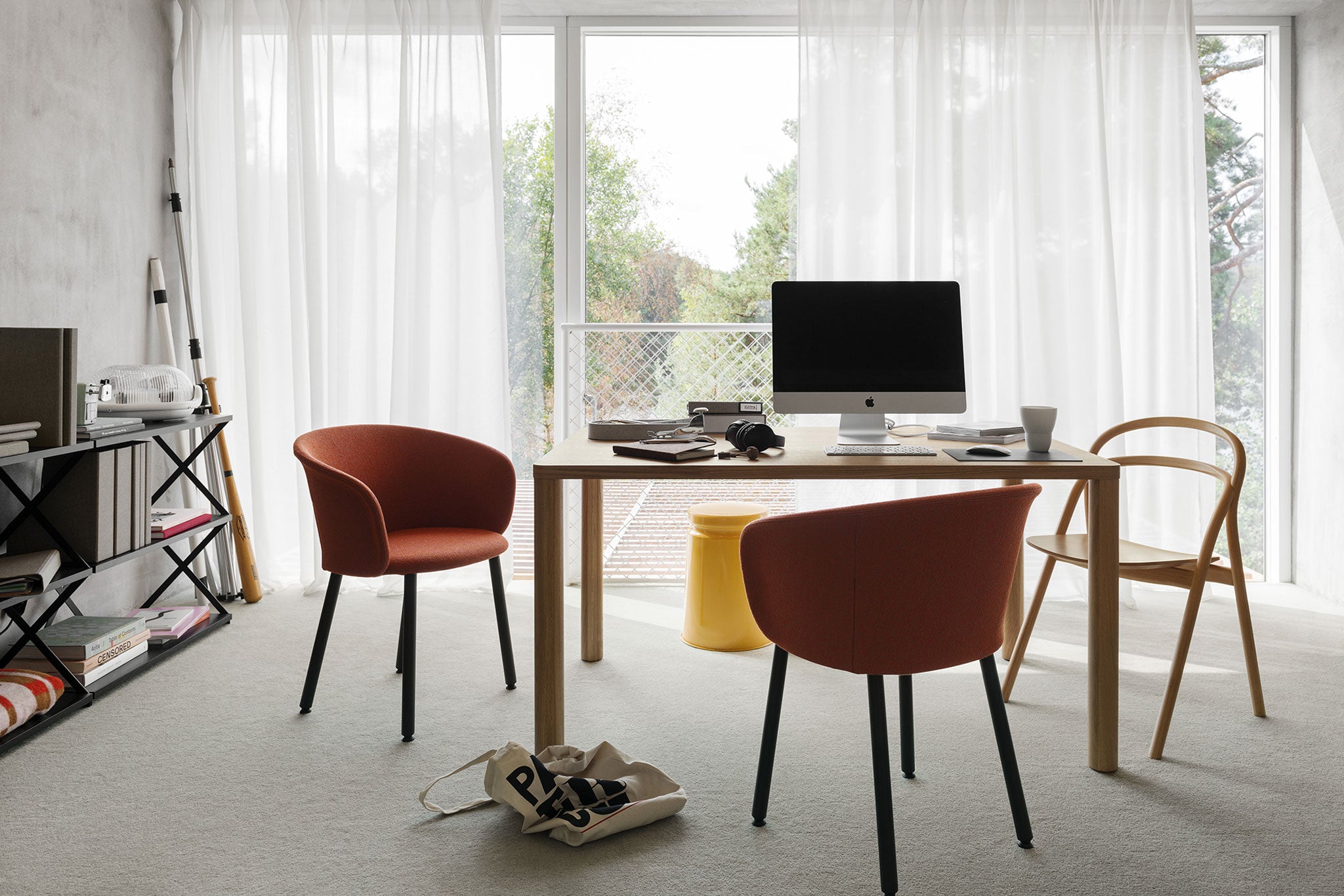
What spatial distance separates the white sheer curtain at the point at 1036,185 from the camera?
3447 millimetres

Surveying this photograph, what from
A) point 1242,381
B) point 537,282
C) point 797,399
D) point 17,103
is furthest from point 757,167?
point 17,103

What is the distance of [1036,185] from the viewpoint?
345 centimetres

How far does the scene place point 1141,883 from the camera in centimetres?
162

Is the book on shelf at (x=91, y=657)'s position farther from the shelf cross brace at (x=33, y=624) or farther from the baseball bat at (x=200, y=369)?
the baseball bat at (x=200, y=369)

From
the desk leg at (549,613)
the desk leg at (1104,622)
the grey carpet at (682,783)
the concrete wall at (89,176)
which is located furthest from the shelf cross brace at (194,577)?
the desk leg at (1104,622)

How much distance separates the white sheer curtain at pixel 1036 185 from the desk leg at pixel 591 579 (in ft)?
4.36

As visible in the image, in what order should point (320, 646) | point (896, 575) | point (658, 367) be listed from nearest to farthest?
point (896, 575)
point (320, 646)
point (658, 367)

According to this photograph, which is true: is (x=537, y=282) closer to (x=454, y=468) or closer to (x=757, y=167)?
(x=757, y=167)

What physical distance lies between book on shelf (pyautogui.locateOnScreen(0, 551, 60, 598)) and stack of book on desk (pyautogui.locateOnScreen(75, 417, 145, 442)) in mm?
336

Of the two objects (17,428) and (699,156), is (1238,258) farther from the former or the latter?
(17,428)

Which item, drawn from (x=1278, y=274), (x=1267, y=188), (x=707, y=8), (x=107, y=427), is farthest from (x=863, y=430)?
(x=1267, y=188)

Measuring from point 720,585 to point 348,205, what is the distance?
81.6 inches

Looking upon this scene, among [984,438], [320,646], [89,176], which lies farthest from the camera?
[89,176]

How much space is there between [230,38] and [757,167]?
212cm
